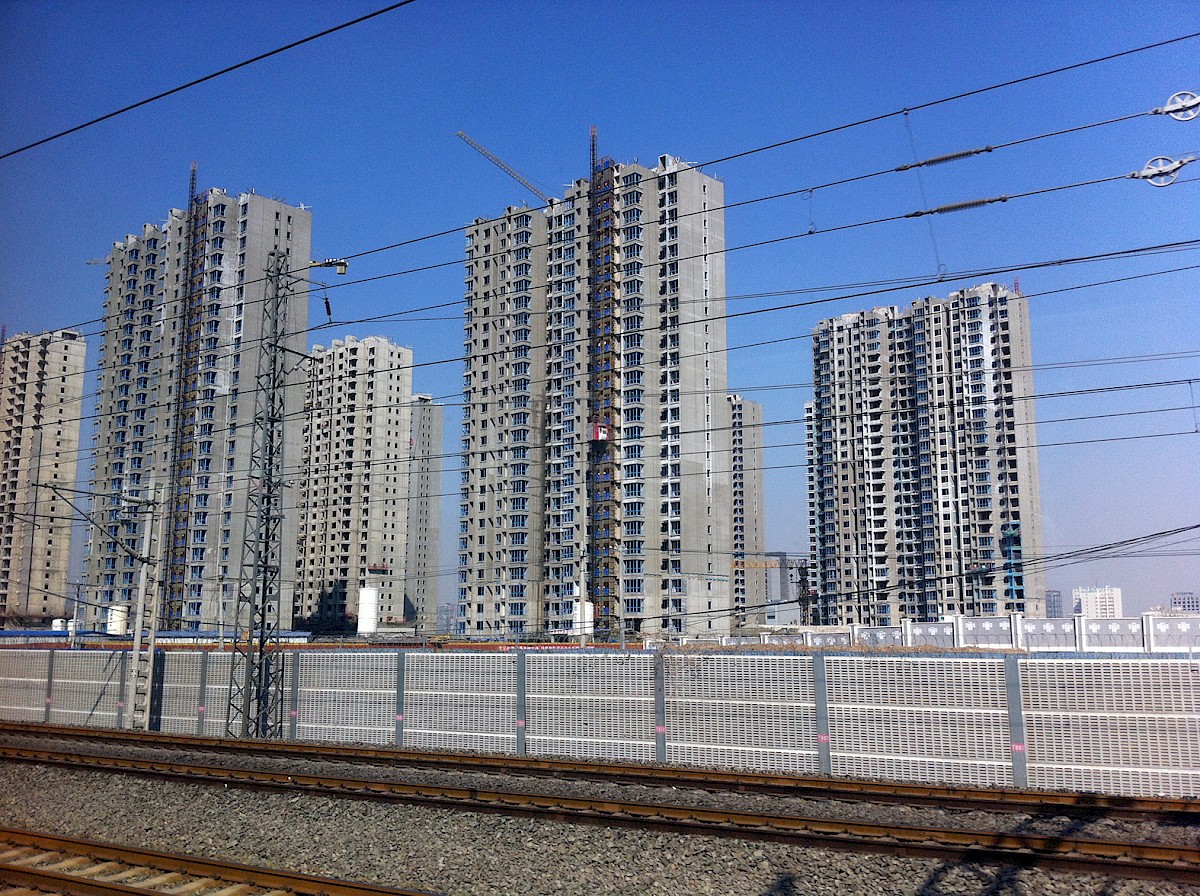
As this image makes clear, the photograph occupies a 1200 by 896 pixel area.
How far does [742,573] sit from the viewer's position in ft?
587

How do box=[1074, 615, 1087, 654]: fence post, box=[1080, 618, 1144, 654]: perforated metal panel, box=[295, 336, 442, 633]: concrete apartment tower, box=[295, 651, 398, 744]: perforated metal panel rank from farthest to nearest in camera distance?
box=[295, 336, 442, 633]: concrete apartment tower, box=[1080, 618, 1144, 654]: perforated metal panel, box=[1074, 615, 1087, 654]: fence post, box=[295, 651, 398, 744]: perforated metal panel

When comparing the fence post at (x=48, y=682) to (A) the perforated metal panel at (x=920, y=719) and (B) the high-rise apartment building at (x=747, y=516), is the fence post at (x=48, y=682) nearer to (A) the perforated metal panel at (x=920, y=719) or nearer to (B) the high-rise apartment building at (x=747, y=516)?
(A) the perforated metal panel at (x=920, y=719)

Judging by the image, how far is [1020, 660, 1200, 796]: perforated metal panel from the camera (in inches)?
607

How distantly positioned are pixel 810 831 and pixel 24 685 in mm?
29639

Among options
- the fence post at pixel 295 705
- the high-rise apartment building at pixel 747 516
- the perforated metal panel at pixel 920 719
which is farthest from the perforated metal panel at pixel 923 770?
the high-rise apartment building at pixel 747 516

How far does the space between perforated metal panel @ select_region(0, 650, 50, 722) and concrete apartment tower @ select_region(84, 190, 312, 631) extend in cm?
6349

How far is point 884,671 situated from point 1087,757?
3621 mm

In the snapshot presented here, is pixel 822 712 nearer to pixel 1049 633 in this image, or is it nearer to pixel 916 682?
pixel 916 682

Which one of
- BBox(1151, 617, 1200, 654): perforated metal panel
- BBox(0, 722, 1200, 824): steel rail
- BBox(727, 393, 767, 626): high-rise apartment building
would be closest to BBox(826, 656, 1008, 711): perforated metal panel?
BBox(0, 722, 1200, 824): steel rail

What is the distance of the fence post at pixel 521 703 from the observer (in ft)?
70.6

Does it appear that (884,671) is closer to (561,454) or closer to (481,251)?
(561,454)

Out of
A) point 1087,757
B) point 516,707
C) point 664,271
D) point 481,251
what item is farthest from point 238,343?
point 1087,757

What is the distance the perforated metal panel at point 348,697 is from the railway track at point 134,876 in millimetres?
11654

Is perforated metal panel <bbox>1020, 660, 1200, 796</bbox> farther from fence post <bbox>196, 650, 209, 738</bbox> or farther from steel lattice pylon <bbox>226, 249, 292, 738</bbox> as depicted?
fence post <bbox>196, 650, 209, 738</bbox>
